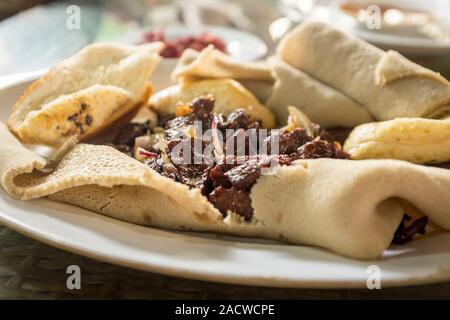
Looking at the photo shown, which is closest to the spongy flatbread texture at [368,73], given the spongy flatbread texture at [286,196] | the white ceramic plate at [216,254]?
the spongy flatbread texture at [286,196]

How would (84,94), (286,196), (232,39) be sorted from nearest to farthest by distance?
1. (286,196)
2. (84,94)
3. (232,39)

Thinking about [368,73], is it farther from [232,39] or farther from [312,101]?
[232,39]

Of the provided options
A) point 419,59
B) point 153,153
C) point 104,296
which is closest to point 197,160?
point 153,153

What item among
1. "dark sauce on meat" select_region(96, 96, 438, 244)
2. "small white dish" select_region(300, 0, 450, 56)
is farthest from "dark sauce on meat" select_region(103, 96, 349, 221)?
"small white dish" select_region(300, 0, 450, 56)

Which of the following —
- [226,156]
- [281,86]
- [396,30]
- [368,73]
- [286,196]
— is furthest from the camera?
[396,30]

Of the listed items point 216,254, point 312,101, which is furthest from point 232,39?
point 216,254

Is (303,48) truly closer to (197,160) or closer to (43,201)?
(197,160)
